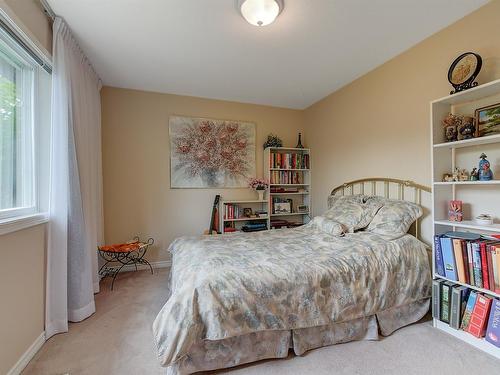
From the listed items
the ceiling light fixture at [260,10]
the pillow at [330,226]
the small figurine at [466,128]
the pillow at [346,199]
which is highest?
the ceiling light fixture at [260,10]

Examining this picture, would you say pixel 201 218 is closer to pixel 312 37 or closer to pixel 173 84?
pixel 173 84

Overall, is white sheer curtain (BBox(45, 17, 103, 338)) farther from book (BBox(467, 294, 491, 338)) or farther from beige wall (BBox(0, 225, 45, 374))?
book (BBox(467, 294, 491, 338))

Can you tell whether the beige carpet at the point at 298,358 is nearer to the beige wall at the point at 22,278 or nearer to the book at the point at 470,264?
the beige wall at the point at 22,278

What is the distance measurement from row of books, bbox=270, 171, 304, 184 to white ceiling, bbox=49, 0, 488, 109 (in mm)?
1340

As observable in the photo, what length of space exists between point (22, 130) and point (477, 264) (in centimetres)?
336

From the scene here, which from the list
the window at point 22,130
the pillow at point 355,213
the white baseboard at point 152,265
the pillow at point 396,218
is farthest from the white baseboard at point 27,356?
the pillow at point 396,218

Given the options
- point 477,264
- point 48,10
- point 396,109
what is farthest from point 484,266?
point 48,10

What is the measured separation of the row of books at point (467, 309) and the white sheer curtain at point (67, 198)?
2.89 meters

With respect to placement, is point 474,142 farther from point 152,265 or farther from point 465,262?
point 152,265

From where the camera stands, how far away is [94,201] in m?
2.65

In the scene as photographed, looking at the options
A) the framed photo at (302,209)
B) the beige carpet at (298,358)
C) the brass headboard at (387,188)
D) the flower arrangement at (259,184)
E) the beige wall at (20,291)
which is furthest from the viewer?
the framed photo at (302,209)

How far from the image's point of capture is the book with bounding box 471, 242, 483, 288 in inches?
64.9

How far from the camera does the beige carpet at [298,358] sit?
59.1 inches

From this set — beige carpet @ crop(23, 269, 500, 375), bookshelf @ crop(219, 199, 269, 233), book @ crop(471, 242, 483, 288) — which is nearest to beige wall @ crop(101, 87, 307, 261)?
bookshelf @ crop(219, 199, 269, 233)
